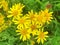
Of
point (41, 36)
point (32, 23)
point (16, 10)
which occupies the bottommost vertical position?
point (41, 36)

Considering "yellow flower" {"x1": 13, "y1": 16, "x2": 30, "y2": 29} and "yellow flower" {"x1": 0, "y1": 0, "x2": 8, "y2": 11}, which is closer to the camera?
"yellow flower" {"x1": 13, "y1": 16, "x2": 30, "y2": 29}

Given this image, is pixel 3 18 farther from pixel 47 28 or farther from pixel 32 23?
pixel 47 28

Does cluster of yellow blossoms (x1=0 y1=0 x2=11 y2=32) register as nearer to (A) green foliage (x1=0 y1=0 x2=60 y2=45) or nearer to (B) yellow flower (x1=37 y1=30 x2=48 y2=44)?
(A) green foliage (x1=0 y1=0 x2=60 y2=45)

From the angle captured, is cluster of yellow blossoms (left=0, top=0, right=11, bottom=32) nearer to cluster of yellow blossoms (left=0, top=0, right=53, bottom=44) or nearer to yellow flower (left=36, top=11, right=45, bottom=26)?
cluster of yellow blossoms (left=0, top=0, right=53, bottom=44)

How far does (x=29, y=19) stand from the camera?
4.98ft

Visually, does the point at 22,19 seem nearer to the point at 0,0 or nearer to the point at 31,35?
the point at 31,35

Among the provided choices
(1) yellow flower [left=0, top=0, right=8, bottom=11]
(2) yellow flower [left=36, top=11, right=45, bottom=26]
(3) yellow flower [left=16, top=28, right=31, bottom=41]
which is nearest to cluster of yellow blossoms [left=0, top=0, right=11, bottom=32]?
(1) yellow flower [left=0, top=0, right=8, bottom=11]

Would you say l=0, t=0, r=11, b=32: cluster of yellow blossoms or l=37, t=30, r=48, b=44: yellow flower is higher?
l=0, t=0, r=11, b=32: cluster of yellow blossoms

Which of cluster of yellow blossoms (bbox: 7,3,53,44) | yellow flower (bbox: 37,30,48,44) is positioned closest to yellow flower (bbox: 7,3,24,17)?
cluster of yellow blossoms (bbox: 7,3,53,44)

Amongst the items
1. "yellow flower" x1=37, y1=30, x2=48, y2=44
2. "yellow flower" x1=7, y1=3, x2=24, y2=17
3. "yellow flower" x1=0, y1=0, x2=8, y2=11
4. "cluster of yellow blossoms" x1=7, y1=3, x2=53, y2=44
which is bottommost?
"yellow flower" x1=37, y1=30, x2=48, y2=44

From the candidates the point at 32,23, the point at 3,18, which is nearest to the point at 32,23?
the point at 32,23

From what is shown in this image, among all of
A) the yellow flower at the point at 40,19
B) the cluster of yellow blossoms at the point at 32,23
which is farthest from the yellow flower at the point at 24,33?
the yellow flower at the point at 40,19

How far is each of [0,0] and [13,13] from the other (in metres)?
0.22

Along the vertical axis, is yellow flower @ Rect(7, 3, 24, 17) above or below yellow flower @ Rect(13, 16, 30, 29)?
above
